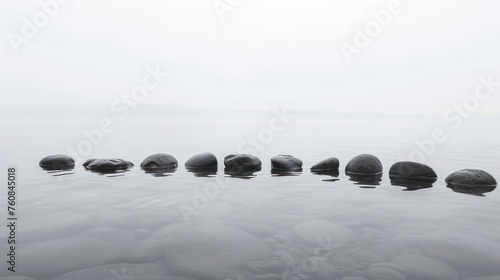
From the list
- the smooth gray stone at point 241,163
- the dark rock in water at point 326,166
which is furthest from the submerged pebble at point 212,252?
the dark rock in water at point 326,166

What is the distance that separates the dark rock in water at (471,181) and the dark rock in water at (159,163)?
9.14 m

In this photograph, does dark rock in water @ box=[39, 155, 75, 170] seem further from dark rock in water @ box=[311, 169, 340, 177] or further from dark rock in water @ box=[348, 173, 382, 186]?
dark rock in water @ box=[348, 173, 382, 186]

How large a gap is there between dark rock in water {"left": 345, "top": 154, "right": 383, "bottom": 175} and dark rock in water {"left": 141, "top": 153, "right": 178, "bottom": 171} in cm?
648

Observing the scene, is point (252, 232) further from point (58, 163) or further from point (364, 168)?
point (58, 163)

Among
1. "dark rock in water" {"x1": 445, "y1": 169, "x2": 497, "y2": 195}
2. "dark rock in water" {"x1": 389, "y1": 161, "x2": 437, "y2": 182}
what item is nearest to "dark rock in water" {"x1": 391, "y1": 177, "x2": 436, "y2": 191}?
"dark rock in water" {"x1": 389, "y1": 161, "x2": 437, "y2": 182}

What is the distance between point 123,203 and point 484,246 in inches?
254

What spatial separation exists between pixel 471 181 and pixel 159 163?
10022 mm

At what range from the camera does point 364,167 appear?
428 inches

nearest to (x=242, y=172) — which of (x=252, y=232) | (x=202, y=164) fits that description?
(x=202, y=164)

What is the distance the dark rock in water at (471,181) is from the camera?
8438 mm

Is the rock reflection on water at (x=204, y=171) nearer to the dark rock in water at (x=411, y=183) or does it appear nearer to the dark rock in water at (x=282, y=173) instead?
the dark rock in water at (x=282, y=173)

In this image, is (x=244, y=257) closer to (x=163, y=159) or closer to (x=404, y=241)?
(x=404, y=241)

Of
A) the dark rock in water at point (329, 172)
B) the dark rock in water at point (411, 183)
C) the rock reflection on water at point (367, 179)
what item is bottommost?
the dark rock in water at point (411, 183)

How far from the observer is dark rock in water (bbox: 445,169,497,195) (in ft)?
27.7
